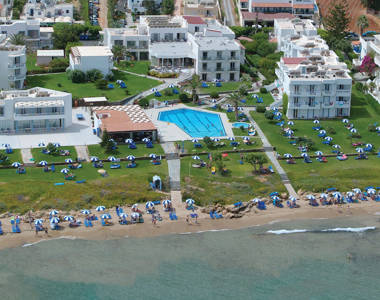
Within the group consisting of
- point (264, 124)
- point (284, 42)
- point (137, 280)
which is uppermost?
point (284, 42)

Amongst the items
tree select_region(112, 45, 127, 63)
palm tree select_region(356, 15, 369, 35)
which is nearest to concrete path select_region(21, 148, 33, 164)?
tree select_region(112, 45, 127, 63)

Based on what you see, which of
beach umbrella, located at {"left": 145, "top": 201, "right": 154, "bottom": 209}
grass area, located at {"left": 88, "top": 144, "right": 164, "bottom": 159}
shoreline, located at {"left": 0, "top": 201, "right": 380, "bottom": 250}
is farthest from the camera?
grass area, located at {"left": 88, "top": 144, "right": 164, "bottom": 159}

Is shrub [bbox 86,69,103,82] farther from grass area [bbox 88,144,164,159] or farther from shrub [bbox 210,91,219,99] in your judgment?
grass area [bbox 88,144,164,159]

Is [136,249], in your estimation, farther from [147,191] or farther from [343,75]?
[343,75]

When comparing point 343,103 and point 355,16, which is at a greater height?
point 355,16

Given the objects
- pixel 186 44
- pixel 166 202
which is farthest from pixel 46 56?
pixel 166 202

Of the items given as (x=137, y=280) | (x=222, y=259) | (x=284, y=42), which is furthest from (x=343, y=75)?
(x=137, y=280)
